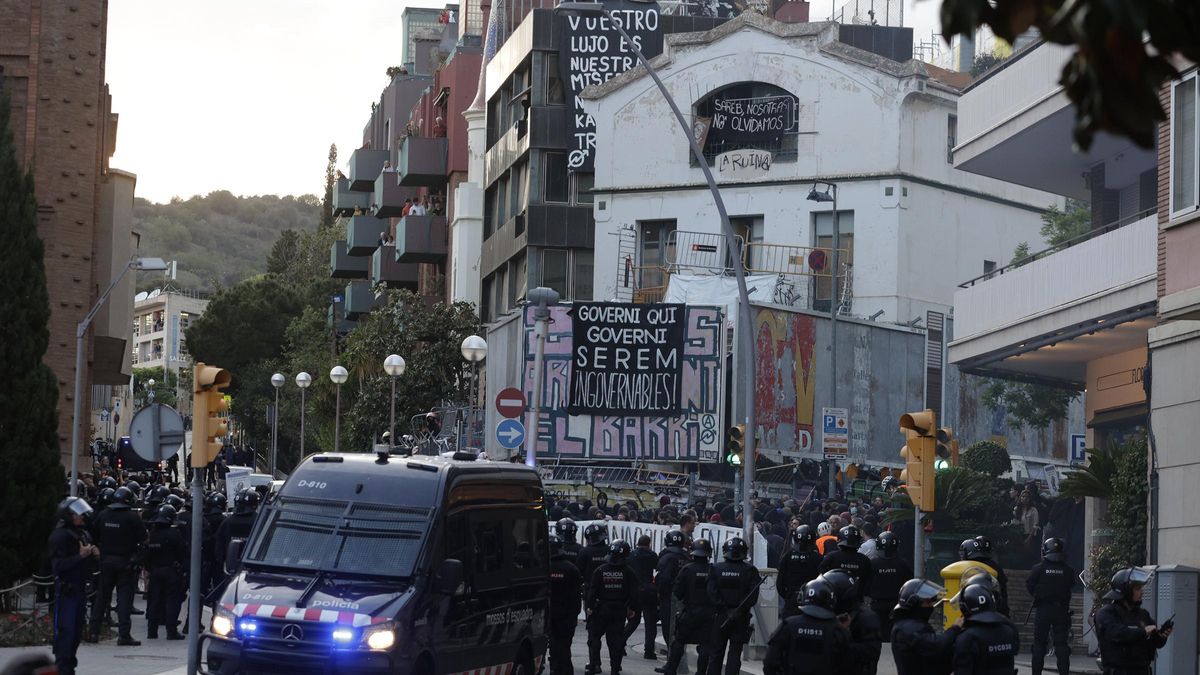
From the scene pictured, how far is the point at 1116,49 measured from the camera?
132 inches

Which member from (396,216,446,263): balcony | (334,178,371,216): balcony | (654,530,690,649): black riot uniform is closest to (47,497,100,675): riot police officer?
(654,530,690,649): black riot uniform

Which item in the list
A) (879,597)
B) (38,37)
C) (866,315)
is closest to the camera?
(879,597)

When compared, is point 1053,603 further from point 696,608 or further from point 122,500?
point 122,500

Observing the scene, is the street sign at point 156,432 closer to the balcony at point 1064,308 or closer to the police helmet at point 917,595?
the police helmet at point 917,595

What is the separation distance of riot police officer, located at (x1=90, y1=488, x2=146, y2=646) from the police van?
589 centimetres

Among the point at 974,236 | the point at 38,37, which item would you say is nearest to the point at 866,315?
the point at 974,236

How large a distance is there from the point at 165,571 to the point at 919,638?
37.9ft

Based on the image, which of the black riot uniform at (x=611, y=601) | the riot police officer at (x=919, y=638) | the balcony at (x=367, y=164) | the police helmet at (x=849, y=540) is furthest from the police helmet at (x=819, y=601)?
the balcony at (x=367, y=164)

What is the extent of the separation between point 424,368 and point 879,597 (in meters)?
37.3

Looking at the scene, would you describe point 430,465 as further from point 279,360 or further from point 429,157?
point 279,360

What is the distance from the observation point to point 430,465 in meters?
13.9

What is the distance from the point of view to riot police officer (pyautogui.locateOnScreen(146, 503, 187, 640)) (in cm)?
2011

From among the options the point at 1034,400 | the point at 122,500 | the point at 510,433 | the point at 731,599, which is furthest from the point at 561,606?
the point at 1034,400

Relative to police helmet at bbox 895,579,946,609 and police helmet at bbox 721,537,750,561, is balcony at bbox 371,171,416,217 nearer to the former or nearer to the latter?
police helmet at bbox 721,537,750,561
